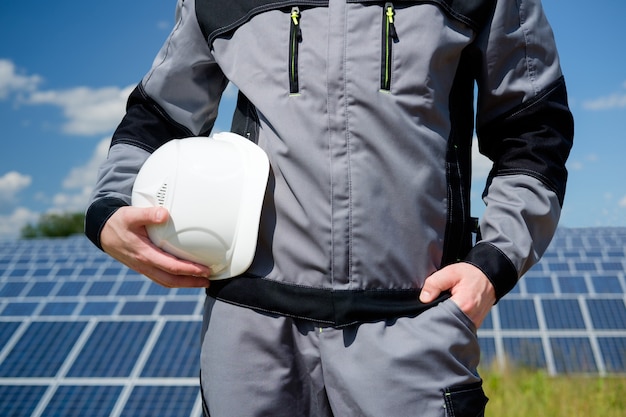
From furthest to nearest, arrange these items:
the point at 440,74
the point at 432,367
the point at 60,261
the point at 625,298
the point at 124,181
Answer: the point at 60,261, the point at 625,298, the point at 124,181, the point at 440,74, the point at 432,367

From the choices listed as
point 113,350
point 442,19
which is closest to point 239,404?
point 442,19

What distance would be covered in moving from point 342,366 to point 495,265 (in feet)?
1.46

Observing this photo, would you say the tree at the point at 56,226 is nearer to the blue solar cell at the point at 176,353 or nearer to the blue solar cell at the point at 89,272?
the blue solar cell at the point at 89,272

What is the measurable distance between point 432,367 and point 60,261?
1350 cm

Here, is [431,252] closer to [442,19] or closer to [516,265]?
[516,265]

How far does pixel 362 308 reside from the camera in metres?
Answer: 1.72

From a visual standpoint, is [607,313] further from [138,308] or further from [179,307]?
[138,308]

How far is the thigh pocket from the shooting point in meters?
1.70

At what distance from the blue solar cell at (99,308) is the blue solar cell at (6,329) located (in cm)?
79

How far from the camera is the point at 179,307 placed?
9102mm

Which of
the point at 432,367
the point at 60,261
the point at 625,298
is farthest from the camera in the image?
the point at 60,261

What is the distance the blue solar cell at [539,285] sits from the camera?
10648 mm

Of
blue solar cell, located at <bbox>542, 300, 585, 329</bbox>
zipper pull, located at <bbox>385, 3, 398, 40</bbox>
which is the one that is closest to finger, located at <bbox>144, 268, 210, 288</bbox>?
zipper pull, located at <bbox>385, 3, 398, 40</bbox>

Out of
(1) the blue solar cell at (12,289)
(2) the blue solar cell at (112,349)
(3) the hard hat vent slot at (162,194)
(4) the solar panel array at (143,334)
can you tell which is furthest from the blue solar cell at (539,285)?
(3) the hard hat vent slot at (162,194)
